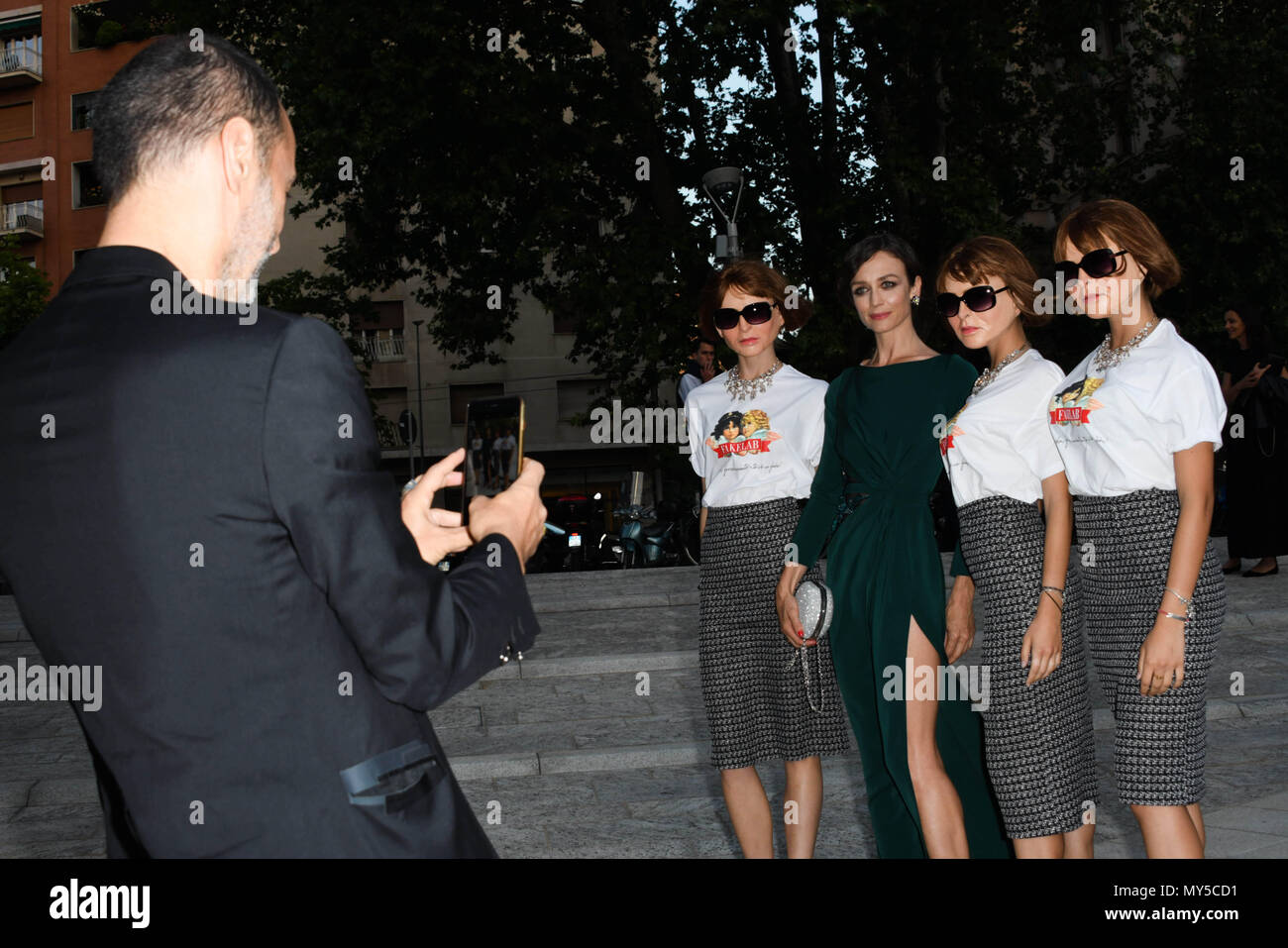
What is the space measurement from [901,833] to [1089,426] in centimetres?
143

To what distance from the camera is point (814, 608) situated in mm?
3893

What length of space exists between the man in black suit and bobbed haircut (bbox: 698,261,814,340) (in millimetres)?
3013

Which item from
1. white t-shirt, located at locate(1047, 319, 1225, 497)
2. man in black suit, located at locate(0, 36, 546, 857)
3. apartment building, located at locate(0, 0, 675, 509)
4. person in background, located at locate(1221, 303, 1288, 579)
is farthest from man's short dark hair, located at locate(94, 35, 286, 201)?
apartment building, located at locate(0, 0, 675, 509)

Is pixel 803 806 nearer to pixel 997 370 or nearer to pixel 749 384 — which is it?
pixel 749 384

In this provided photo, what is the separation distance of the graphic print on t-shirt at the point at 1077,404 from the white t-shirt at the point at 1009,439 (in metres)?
0.12

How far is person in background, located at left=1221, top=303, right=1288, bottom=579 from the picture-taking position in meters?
9.89

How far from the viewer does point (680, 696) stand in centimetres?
793

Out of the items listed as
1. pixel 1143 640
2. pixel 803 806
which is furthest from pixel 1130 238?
pixel 803 806

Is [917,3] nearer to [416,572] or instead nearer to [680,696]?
[680,696]

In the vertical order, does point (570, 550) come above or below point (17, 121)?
below

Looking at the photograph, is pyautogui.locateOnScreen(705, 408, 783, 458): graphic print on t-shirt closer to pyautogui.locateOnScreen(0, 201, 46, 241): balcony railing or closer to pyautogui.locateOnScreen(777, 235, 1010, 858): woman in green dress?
pyautogui.locateOnScreen(777, 235, 1010, 858): woman in green dress

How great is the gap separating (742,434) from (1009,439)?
1.00 meters

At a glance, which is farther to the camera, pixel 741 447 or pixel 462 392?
pixel 462 392
